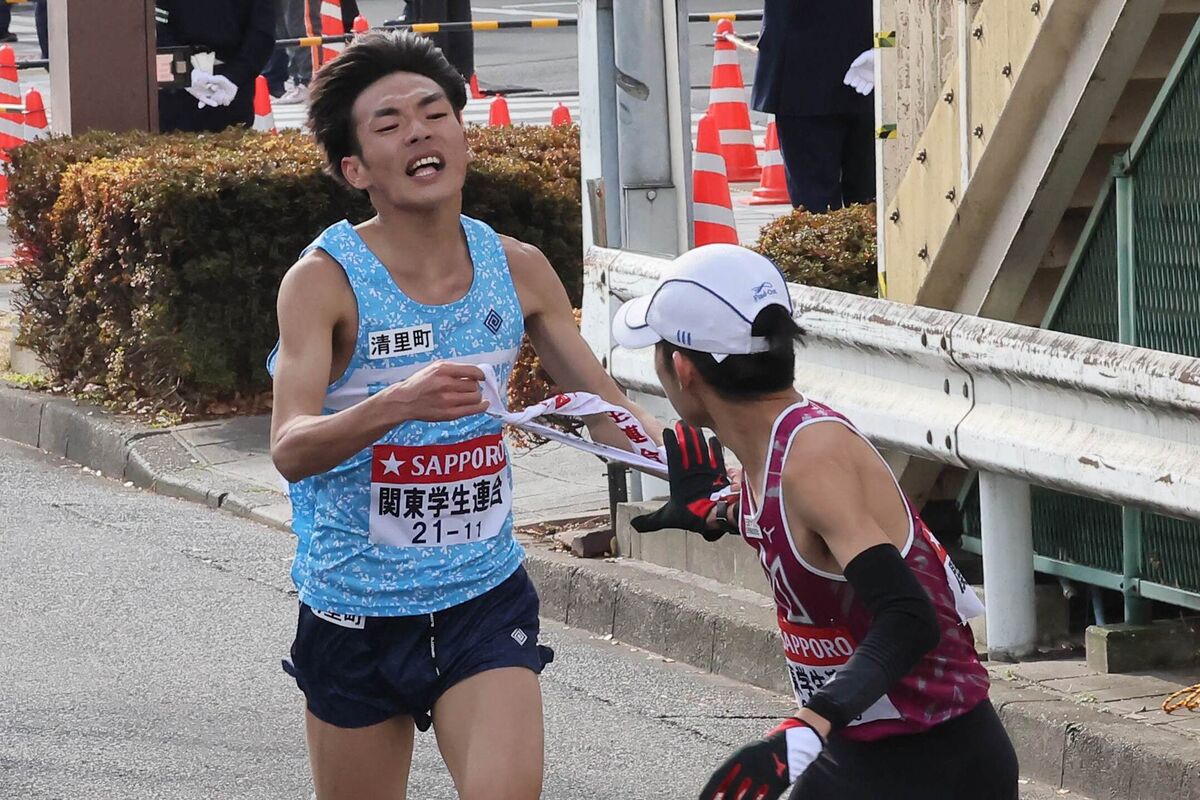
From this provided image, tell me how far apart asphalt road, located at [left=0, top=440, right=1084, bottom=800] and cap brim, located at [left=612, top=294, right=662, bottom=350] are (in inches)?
88.4

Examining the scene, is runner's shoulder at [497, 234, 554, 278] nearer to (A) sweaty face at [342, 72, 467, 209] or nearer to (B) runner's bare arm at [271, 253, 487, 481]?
(A) sweaty face at [342, 72, 467, 209]

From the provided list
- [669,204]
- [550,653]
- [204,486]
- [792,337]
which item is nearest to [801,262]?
[669,204]

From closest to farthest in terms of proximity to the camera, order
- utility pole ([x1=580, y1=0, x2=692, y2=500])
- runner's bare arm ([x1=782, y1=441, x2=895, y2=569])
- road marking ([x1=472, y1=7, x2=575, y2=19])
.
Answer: runner's bare arm ([x1=782, y1=441, x2=895, y2=569]) < utility pole ([x1=580, y1=0, x2=692, y2=500]) < road marking ([x1=472, y1=7, x2=575, y2=19])

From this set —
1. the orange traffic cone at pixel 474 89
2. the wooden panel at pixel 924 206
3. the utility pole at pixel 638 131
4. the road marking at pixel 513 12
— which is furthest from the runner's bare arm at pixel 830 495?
the road marking at pixel 513 12

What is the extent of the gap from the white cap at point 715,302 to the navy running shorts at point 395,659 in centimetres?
78

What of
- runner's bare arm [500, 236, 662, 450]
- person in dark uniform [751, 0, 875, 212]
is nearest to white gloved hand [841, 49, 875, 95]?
person in dark uniform [751, 0, 875, 212]

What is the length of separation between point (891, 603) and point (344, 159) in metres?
1.55

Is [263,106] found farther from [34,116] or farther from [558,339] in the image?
[558,339]

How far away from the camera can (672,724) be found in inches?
243

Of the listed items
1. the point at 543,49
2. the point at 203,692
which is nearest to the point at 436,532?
the point at 203,692

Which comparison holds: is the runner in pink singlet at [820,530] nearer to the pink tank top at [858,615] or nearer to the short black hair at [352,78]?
the pink tank top at [858,615]

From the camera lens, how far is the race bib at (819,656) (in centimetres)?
339

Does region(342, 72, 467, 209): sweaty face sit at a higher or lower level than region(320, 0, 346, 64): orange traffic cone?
lower

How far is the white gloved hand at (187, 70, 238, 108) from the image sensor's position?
12.7 m
